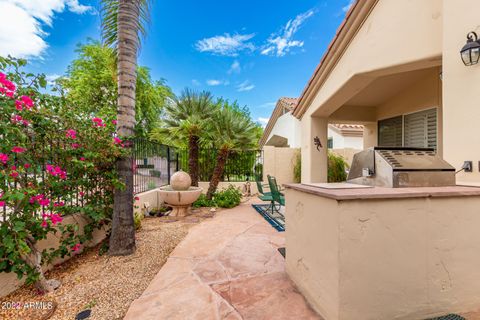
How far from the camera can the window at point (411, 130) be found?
15.4 ft

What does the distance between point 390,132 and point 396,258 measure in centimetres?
540

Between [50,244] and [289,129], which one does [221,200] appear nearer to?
[50,244]

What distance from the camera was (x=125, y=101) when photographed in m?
3.48

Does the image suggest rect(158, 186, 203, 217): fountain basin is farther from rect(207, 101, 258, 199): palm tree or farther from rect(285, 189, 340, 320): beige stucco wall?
rect(285, 189, 340, 320): beige stucco wall

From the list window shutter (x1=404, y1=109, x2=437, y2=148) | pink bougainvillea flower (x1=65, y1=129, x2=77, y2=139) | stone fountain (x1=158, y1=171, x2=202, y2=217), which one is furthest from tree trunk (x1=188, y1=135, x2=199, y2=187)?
window shutter (x1=404, y1=109, x2=437, y2=148)

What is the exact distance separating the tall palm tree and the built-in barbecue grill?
3654 mm

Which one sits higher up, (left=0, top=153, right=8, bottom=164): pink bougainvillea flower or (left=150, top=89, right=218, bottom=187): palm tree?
(left=150, top=89, right=218, bottom=187): palm tree

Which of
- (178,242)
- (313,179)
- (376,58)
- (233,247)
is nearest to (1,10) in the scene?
(178,242)

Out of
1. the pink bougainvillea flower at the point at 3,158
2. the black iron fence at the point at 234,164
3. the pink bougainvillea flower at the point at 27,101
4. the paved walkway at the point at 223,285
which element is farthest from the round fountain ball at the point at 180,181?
the pink bougainvillea flower at the point at 3,158

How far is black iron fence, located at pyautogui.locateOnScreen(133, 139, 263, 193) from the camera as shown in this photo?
19.1ft

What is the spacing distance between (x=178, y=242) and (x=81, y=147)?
2376 millimetres

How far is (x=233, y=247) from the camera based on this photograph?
3.64 meters

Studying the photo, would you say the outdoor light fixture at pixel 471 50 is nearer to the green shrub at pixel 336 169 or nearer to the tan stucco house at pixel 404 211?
the tan stucco house at pixel 404 211

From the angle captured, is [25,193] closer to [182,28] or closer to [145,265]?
[145,265]
